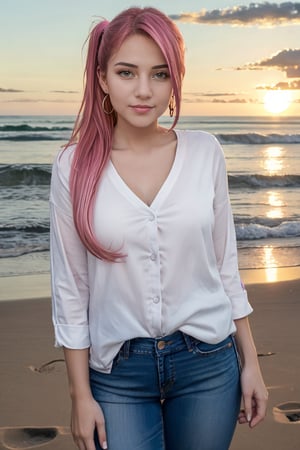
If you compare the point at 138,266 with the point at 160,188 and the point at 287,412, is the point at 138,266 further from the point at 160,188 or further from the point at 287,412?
the point at 287,412

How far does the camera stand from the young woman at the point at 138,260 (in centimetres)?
232

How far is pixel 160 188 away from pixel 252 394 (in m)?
0.70

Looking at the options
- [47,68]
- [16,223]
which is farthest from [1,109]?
[16,223]

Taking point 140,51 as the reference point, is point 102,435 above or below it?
below

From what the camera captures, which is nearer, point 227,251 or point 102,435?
point 102,435

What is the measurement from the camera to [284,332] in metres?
6.12

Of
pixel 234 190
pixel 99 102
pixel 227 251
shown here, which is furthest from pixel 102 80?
pixel 234 190

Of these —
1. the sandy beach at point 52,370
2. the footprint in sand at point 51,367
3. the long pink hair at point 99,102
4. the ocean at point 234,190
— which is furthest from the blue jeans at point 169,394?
the ocean at point 234,190

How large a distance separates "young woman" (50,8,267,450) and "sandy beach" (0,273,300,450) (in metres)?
1.82

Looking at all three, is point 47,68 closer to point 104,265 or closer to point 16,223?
point 16,223

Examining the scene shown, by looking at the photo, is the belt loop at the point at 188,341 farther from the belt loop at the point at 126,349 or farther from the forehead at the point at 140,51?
the forehead at the point at 140,51

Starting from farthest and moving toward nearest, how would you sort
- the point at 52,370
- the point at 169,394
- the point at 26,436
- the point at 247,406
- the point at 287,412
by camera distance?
the point at 52,370, the point at 287,412, the point at 26,436, the point at 247,406, the point at 169,394

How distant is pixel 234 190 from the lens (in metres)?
17.8

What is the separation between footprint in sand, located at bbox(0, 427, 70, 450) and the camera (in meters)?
4.24
